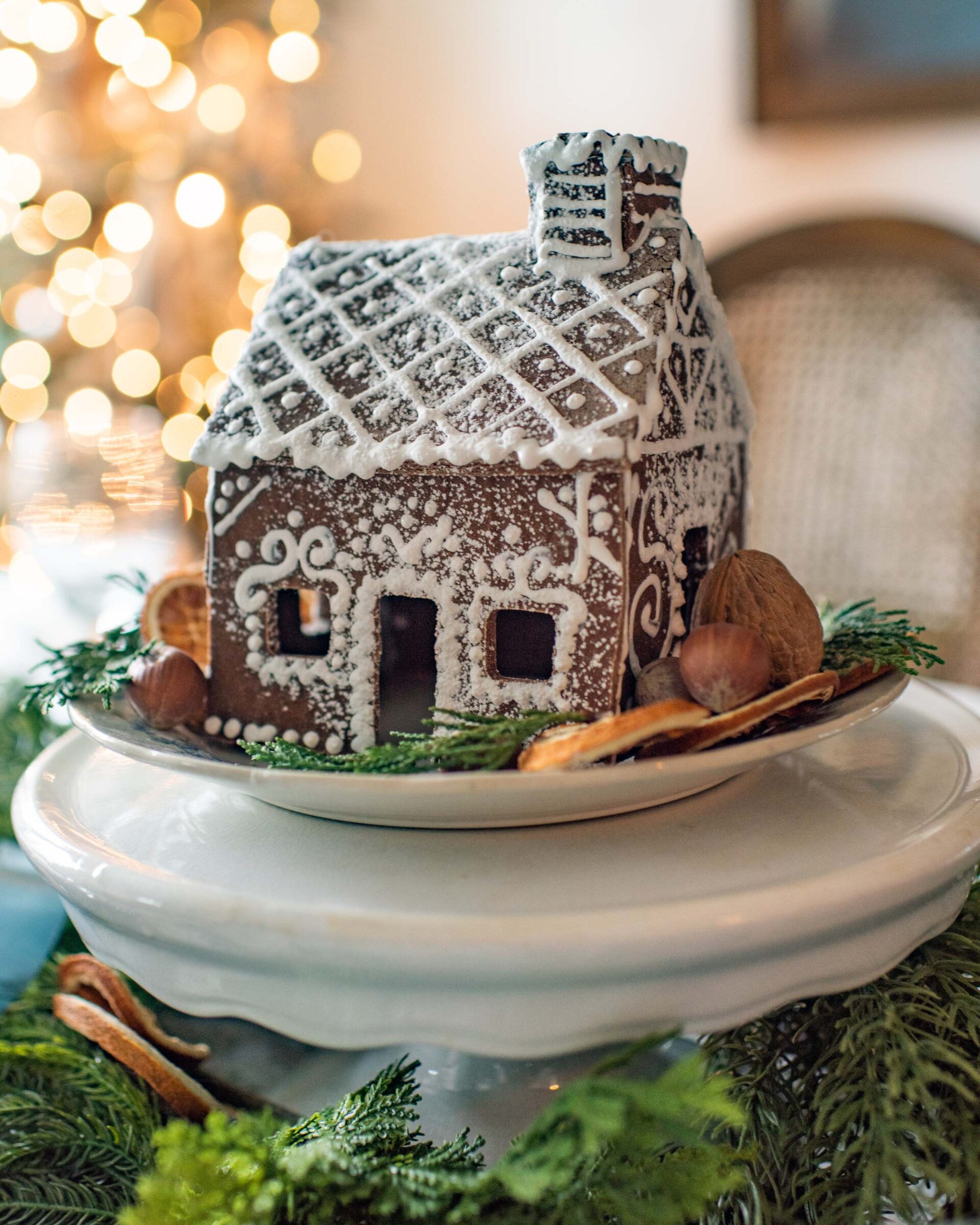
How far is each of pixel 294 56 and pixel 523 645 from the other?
192 cm

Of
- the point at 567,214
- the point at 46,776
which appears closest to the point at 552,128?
the point at 567,214

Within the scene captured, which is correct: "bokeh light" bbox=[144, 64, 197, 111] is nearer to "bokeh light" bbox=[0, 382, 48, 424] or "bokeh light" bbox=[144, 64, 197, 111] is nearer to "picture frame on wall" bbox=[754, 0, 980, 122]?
"bokeh light" bbox=[0, 382, 48, 424]

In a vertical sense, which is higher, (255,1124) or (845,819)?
(845,819)

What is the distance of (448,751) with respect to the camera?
56 centimetres

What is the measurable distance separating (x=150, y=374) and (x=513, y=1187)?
204 centimetres

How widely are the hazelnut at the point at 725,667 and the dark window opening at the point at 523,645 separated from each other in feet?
0.34

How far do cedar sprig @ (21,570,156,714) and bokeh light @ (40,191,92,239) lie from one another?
1.55 metres

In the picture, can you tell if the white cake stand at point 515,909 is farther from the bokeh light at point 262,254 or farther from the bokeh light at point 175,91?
the bokeh light at point 175,91

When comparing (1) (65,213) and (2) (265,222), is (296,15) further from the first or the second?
(1) (65,213)

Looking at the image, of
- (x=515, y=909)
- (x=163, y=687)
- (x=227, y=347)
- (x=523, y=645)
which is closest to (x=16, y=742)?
(x=163, y=687)

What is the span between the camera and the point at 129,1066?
0.67 metres

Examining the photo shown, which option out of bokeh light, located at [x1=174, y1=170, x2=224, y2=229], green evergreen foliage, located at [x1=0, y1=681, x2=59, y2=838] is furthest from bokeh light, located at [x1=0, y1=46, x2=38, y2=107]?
green evergreen foliage, located at [x1=0, y1=681, x2=59, y2=838]

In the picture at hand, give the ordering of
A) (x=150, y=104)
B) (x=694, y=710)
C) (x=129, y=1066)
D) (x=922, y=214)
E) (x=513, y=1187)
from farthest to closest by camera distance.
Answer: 1. (x=150, y=104)
2. (x=922, y=214)
3. (x=129, y=1066)
4. (x=694, y=710)
5. (x=513, y=1187)

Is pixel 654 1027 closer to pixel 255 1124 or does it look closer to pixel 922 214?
pixel 255 1124
